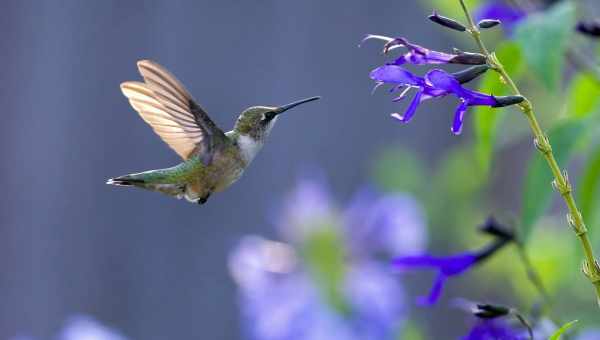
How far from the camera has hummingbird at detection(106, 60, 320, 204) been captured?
1104 millimetres

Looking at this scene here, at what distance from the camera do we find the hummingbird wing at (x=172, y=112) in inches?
42.0

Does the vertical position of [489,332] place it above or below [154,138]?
above

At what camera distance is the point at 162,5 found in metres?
3.87

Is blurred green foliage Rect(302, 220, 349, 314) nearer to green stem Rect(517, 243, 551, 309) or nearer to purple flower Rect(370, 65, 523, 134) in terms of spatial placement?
green stem Rect(517, 243, 551, 309)

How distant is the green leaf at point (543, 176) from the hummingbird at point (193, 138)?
27cm

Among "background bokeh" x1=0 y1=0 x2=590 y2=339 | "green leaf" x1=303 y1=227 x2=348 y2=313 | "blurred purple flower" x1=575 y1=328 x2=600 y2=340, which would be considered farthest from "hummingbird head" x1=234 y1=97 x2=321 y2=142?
"background bokeh" x1=0 y1=0 x2=590 y2=339

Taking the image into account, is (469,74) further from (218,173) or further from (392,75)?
(218,173)

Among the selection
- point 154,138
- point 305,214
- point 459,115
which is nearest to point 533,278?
point 459,115

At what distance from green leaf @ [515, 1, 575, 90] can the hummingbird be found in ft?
0.87

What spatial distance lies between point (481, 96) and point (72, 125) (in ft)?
10.3

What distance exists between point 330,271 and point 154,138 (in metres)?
1.84

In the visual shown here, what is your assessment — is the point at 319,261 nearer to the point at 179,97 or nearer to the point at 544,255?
the point at 544,255

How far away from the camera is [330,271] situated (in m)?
2.15

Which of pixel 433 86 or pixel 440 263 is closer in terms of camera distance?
pixel 433 86
